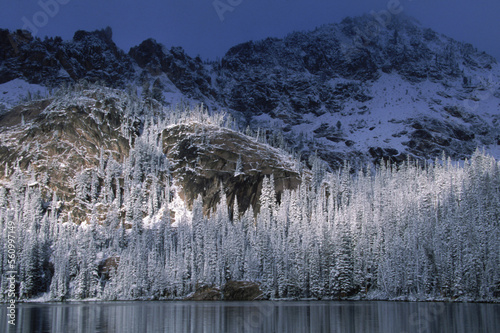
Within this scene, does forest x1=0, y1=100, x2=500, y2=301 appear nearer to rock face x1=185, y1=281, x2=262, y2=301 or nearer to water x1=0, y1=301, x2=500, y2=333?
rock face x1=185, y1=281, x2=262, y2=301

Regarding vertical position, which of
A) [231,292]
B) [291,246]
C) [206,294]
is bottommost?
[206,294]

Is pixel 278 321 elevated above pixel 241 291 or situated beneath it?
elevated above

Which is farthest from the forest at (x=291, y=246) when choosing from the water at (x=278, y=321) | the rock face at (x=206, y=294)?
the water at (x=278, y=321)

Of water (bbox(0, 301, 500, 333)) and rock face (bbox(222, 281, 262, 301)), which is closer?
water (bbox(0, 301, 500, 333))

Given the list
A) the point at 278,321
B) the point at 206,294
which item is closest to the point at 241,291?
the point at 206,294

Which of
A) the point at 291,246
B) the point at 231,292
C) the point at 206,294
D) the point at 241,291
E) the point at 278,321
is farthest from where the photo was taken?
the point at 206,294

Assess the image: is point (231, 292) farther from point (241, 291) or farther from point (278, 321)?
point (278, 321)

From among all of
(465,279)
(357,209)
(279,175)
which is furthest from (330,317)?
(279,175)

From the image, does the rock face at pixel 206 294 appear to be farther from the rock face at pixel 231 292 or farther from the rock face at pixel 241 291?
the rock face at pixel 241 291

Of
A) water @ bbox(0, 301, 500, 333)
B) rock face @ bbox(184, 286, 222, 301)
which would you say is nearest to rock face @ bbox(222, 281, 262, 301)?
rock face @ bbox(184, 286, 222, 301)

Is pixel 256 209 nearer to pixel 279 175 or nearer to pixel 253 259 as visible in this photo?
pixel 279 175

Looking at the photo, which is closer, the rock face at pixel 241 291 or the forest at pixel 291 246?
the forest at pixel 291 246

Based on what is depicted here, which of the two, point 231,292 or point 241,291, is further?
point 231,292

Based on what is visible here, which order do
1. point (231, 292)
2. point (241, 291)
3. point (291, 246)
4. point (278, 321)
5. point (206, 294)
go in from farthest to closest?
1. point (206, 294)
2. point (291, 246)
3. point (231, 292)
4. point (241, 291)
5. point (278, 321)
